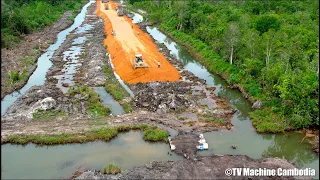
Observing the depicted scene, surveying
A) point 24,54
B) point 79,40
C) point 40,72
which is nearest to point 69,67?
point 40,72

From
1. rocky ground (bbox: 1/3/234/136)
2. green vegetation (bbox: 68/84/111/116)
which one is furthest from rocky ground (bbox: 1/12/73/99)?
green vegetation (bbox: 68/84/111/116)

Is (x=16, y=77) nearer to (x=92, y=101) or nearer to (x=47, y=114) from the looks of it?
(x=47, y=114)

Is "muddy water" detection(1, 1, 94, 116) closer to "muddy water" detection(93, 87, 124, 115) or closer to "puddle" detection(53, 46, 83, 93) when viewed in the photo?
"puddle" detection(53, 46, 83, 93)

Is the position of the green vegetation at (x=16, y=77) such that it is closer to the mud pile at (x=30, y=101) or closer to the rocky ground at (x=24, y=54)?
the rocky ground at (x=24, y=54)

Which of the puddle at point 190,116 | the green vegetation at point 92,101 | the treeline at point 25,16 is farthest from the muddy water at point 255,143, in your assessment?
the treeline at point 25,16

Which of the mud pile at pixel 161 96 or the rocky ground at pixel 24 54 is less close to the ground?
the rocky ground at pixel 24 54

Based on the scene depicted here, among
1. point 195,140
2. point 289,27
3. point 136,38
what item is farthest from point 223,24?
point 195,140
